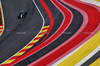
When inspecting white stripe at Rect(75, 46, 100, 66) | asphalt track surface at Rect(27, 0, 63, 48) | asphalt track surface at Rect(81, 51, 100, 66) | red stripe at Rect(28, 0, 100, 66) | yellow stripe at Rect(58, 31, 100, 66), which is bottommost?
asphalt track surface at Rect(81, 51, 100, 66)

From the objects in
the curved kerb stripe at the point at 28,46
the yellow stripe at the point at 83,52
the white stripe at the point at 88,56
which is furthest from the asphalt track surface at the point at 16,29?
the white stripe at the point at 88,56

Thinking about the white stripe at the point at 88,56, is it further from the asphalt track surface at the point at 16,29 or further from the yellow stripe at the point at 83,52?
the asphalt track surface at the point at 16,29

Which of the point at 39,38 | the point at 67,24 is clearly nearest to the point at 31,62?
the point at 39,38

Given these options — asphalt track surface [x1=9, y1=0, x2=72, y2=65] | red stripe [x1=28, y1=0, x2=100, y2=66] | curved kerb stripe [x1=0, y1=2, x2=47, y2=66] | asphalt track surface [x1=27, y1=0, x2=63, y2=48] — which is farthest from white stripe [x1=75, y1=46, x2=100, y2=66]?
curved kerb stripe [x1=0, y1=2, x2=47, y2=66]

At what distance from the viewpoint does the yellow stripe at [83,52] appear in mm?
11241

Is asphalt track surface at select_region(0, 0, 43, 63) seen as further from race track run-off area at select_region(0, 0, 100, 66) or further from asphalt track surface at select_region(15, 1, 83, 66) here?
asphalt track surface at select_region(15, 1, 83, 66)

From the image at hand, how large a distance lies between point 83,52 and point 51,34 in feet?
14.7

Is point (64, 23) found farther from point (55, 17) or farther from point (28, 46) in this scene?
point (28, 46)

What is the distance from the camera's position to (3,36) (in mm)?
16938

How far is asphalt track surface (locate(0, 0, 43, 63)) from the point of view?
575 inches

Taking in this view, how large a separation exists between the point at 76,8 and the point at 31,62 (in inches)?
400

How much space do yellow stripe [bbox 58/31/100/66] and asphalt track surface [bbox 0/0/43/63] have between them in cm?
528

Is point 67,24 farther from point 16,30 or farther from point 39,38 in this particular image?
point 16,30

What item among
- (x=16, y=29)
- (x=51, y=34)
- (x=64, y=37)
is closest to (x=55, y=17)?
(x=51, y=34)
